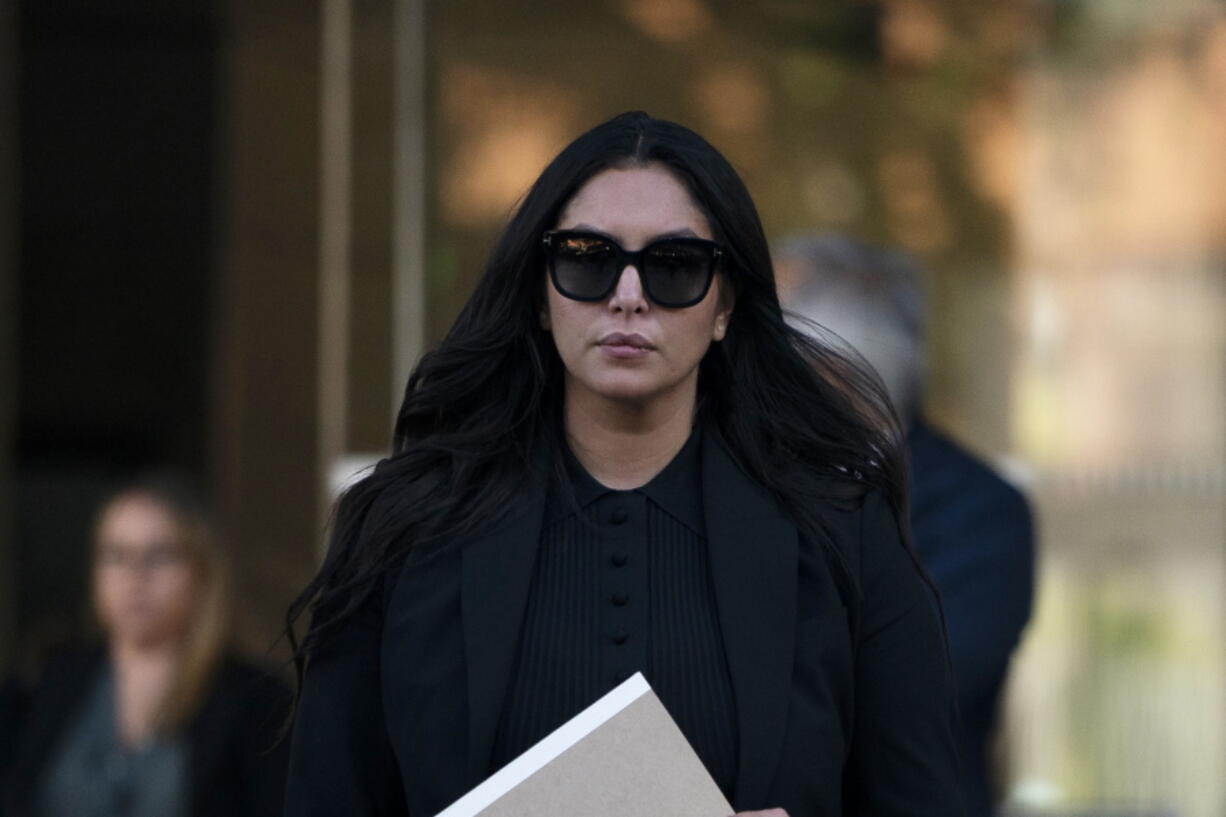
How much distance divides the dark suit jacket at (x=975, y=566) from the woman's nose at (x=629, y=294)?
56.6 inches

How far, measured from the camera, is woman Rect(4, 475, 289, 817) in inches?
197

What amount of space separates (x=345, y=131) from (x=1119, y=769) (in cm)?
321

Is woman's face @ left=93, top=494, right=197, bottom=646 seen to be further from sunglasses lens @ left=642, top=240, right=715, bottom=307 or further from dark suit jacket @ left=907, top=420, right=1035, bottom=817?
sunglasses lens @ left=642, top=240, right=715, bottom=307

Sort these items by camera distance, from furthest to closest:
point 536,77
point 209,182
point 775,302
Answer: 1. point 209,182
2. point 536,77
3. point 775,302

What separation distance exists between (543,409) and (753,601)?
0.38m

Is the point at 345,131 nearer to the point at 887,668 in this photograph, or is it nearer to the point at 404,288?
the point at 404,288

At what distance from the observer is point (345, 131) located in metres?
6.73

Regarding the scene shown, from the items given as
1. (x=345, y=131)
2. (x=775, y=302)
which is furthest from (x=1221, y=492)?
(x=775, y=302)

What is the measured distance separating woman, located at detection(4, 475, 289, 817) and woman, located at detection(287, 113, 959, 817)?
240 centimetres

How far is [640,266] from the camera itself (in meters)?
2.36

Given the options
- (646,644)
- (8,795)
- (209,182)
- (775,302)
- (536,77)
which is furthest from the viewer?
(209,182)

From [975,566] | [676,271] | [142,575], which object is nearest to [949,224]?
[142,575]

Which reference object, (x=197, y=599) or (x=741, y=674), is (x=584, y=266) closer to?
(x=741, y=674)

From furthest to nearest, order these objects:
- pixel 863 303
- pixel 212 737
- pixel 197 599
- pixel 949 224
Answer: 1. pixel 949 224
2. pixel 197 599
3. pixel 212 737
4. pixel 863 303
